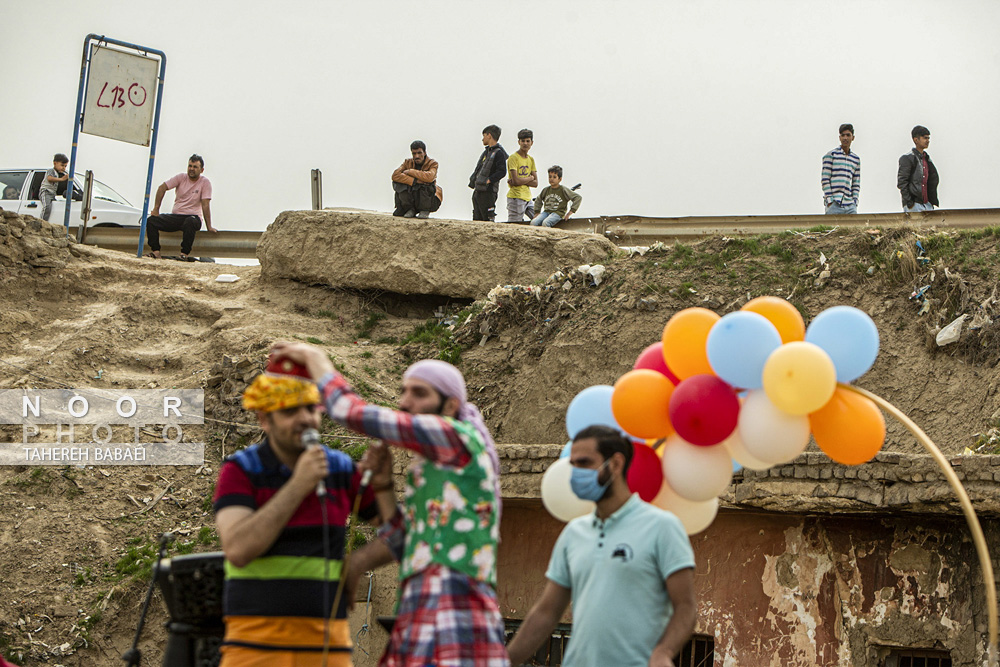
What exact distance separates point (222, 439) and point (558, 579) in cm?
766

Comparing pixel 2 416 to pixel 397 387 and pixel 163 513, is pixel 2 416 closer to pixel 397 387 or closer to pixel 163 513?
pixel 163 513

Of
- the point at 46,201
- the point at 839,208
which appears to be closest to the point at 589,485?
the point at 839,208

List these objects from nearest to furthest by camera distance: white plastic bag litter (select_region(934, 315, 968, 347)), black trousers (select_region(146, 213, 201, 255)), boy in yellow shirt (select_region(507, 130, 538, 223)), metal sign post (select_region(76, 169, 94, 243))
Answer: white plastic bag litter (select_region(934, 315, 968, 347))
boy in yellow shirt (select_region(507, 130, 538, 223))
black trousers (select_region(146, 213, 201, 255))
metal sign post (select_region(76, 169, 94, 243))

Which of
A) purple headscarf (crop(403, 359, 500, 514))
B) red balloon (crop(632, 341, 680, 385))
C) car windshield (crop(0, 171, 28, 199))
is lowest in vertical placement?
purple headscarf (crop(403, 359, 500, 514))

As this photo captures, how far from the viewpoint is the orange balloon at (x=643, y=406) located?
4.79 meters

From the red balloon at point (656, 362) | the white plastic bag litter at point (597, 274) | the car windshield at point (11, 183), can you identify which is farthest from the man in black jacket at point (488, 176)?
the red balloon at point (656, 362)

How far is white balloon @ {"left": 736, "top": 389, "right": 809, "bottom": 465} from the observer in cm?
457

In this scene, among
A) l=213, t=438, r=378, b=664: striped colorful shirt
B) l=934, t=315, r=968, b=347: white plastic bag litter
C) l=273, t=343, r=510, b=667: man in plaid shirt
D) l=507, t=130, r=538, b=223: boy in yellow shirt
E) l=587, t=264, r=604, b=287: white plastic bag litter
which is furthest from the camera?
l=507, t=130, r=538, b=223: boy in yellow shirt

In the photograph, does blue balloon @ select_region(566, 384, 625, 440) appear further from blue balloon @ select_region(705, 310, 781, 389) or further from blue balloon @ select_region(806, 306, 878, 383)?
blue balloon @ select_region(806, 306, 878, 383)

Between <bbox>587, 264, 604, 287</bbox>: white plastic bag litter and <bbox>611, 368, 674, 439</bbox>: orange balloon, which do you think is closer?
<bbox>611, 368, 674, 439</bbox>: orange balloon

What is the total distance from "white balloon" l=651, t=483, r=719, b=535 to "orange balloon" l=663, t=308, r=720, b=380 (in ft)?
1.62

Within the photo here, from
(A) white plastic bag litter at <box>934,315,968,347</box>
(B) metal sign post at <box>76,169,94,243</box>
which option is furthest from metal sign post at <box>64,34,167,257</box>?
(A) white plastic bag litter at <box>934,315,968,347</box>

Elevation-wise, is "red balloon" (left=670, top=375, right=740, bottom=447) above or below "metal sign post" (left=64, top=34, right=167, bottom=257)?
below

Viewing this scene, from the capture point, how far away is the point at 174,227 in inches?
627
